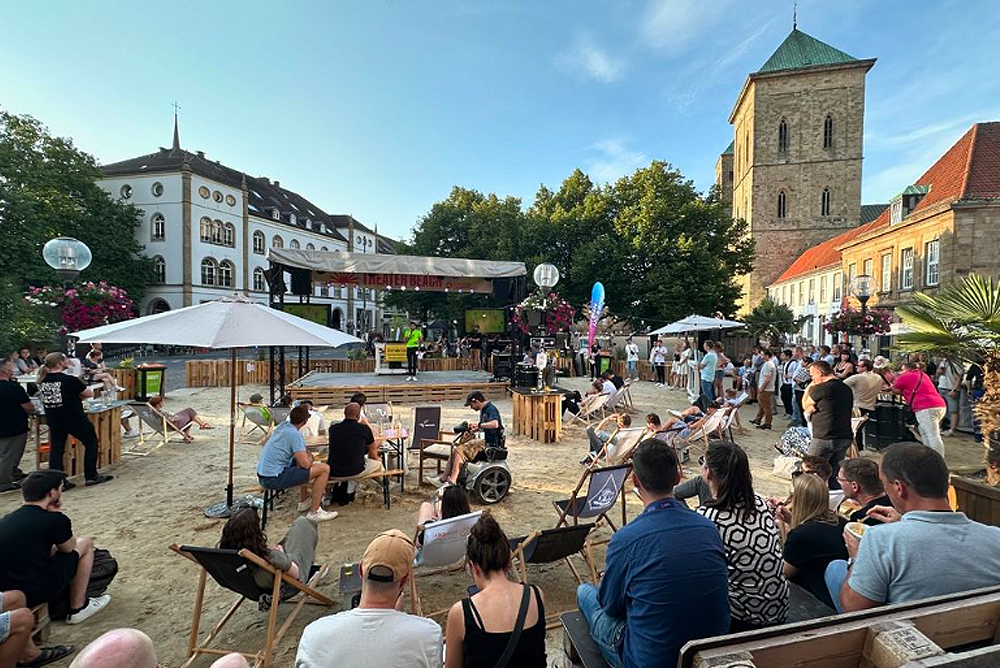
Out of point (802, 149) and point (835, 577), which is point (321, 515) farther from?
point (802, 149)

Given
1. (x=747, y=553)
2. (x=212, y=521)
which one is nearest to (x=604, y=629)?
(x=747, y=553)

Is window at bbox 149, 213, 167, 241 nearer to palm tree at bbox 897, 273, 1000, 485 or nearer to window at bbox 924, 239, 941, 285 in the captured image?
A: palm tree at bbox 897, 273, 1000, 485

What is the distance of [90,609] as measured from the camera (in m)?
3.39

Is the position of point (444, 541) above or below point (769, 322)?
below

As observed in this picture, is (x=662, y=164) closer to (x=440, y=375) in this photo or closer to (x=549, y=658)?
(x=440, y=375)

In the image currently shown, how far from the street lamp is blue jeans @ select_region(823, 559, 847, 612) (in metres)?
10.1

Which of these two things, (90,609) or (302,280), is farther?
(302,280)

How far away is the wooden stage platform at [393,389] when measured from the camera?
12445mm

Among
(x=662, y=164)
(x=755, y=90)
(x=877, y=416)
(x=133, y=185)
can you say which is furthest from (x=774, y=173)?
(x=133, y=185)

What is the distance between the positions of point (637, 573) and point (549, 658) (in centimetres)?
159

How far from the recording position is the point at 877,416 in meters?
7.86

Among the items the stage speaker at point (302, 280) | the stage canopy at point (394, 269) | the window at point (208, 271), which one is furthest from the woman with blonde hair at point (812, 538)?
the window at point (208, 271)

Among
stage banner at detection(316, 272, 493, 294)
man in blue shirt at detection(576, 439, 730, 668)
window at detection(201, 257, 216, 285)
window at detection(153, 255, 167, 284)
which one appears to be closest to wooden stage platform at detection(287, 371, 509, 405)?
stage banner at detection(316, 272, 493, 294)

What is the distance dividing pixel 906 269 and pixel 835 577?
27059mm
